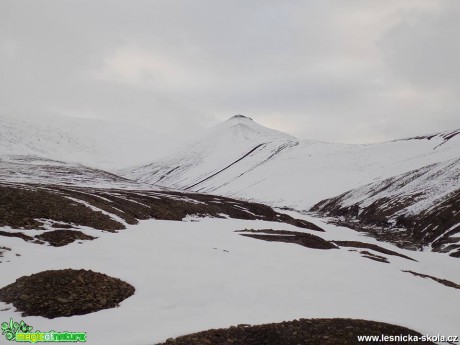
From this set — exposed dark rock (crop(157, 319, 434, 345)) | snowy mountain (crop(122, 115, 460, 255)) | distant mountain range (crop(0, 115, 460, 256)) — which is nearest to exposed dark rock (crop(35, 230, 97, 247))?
exposed dark rock (crop(157, 319, 434, 345))

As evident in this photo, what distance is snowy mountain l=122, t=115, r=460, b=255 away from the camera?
6022 centimetres

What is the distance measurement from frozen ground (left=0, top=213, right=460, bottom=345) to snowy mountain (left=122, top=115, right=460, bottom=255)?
96.8ft

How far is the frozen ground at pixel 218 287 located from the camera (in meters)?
13.0

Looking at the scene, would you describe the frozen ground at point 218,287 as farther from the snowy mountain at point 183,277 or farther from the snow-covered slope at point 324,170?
the snow-covered slope at point 324,170

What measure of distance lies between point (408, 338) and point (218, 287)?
8047 millimetres

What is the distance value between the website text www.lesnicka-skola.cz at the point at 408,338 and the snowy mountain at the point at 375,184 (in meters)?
35.5

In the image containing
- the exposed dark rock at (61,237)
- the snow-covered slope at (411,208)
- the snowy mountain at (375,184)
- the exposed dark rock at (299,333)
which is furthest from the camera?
the snowy mountain at (375,184)

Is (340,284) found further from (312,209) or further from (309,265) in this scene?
(312,209)

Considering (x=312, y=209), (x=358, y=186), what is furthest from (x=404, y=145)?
(x=312, y=209)

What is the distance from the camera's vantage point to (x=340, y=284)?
20.4m

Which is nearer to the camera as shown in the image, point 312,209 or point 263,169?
point 312,209

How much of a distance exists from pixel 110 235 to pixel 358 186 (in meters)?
94.4

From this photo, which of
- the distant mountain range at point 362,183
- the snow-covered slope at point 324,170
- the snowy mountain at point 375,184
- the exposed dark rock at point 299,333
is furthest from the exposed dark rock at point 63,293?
the snow-covered slope at point 324,170

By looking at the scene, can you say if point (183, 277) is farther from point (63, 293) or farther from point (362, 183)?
point (362, 183)
